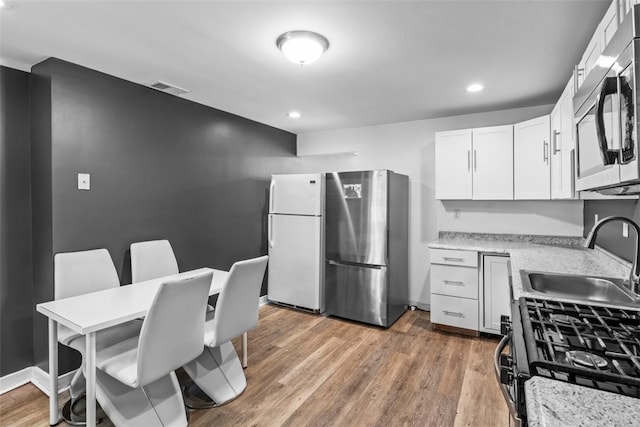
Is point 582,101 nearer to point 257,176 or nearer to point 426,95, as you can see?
point 426,95

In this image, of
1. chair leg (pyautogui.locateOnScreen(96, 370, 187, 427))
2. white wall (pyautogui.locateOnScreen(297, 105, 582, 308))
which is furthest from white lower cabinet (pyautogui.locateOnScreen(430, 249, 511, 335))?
chair leg (pyautogui.locateOnScreen(96, 370, 187, 427))

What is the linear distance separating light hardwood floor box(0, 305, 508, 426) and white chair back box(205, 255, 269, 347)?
445mm

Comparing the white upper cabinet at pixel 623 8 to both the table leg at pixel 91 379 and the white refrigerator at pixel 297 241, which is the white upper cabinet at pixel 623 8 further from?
the white refrigerator at pixel 297 241

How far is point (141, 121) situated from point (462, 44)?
102 inches

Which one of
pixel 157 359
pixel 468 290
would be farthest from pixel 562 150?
pixel 157 359

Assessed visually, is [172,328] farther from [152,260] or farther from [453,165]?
[453,165]

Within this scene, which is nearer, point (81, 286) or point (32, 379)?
point (81, 286)

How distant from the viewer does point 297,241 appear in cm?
399

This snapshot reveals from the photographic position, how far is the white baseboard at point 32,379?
2383 millimetres

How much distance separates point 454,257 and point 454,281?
0.78 ft

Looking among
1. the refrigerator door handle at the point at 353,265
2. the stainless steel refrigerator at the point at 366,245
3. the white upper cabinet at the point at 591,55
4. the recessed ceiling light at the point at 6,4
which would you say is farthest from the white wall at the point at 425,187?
the recessed ceiling light at the point at 6,4

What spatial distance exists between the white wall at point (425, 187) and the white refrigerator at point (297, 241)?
88cm

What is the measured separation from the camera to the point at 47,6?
5.69ft

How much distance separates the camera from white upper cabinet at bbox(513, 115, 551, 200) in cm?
298
